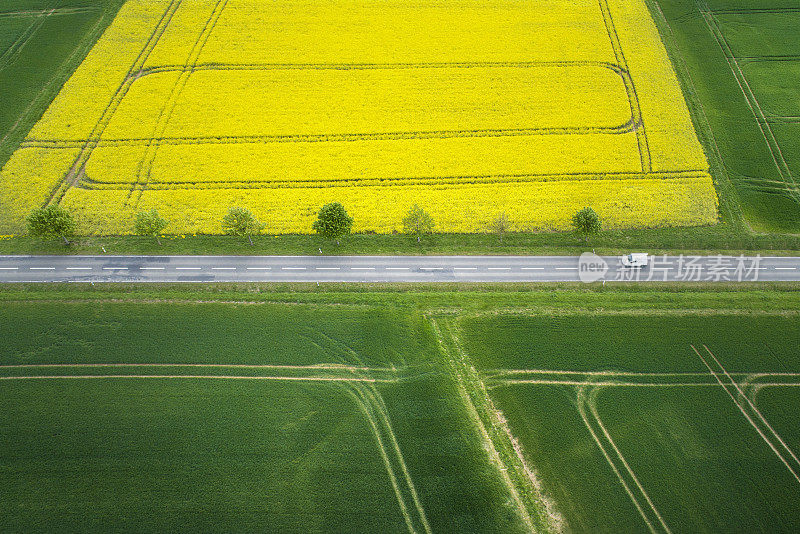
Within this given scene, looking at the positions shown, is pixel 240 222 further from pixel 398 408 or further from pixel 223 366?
pixel 398 408

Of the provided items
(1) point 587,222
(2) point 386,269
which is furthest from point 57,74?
(1) point 587,222

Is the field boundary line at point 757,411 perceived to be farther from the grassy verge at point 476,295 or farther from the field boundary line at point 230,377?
the field boundary line at point 230,377

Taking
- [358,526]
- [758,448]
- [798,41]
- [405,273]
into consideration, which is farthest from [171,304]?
[798,41]

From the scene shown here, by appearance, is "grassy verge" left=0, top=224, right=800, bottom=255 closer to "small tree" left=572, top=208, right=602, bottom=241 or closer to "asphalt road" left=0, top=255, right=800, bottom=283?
"asphalt road" left=0, top=255, right=800, bottom=283

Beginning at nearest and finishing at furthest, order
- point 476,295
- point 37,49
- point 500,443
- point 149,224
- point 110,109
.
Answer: point 500,443 < point 476,295 < point 149,224 < point 110,109 < point 37,49

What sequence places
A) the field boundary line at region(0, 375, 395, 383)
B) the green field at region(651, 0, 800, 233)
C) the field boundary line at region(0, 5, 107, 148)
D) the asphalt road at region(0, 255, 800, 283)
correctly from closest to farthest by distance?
1. the field boundary line at region(0, 375, 395, 383)
2. the asphalt road at region(0, 255, 800, 283)
3. the green field at region(651, 0, 800, 233)
4. the field boundary line at region(0, 5, 107, 148)

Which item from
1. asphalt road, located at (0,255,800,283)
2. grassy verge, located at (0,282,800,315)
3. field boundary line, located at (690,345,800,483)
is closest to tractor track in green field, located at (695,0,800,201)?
asphalt road, located at (0,255,800,283)

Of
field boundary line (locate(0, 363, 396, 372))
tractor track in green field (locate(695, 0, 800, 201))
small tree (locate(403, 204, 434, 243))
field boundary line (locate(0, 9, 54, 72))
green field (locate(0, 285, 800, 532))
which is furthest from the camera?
field boundary line (locate(0, 9, 54, 72))
